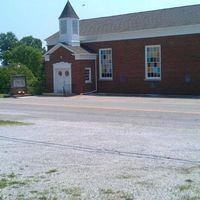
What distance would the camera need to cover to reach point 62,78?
126ft

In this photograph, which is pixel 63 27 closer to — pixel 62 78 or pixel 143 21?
pixel 62 78

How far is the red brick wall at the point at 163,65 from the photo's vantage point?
32.7m

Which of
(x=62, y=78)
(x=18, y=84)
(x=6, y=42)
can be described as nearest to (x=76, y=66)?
(x=62, y=78)

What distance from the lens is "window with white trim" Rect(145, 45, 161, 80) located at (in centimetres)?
3450

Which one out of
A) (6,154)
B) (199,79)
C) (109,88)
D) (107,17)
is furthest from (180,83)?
(6,154)

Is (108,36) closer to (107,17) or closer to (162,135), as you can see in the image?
(107,17)

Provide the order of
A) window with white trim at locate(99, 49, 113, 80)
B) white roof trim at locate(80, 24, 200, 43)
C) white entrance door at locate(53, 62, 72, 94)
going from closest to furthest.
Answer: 1. white roof trim at locate(80, 24, 200, 43)
2. window with white trim at locate(99, 49, 113, 80)
3. white entrance door at locate(53, 62, 72, 94)

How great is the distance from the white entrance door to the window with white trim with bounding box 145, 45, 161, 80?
6.35 metres

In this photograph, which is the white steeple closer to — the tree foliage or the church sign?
the tree foliage

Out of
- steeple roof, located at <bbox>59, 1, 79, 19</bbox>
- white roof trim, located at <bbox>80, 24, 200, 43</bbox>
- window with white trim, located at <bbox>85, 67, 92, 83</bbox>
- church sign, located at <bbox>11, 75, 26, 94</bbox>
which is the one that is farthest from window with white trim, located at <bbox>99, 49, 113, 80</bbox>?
church sign, located at <bbox>11, 75, 26, 94</bbox>

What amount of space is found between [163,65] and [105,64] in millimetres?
5580

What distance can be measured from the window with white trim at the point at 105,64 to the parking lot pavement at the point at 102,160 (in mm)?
19960

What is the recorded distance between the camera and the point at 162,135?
1368 cm

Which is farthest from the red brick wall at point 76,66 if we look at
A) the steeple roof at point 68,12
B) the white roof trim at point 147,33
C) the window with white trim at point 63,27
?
the steeple roof at point 68,12
